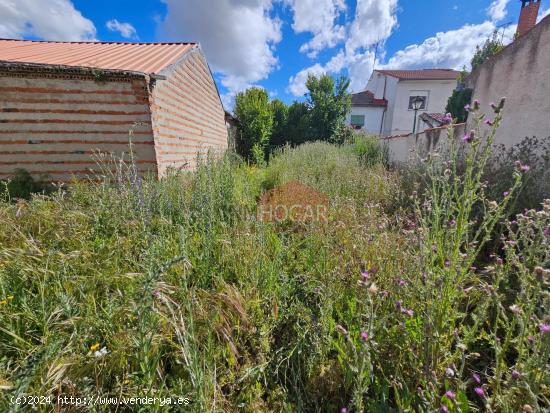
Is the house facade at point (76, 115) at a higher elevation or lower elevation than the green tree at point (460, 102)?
lower

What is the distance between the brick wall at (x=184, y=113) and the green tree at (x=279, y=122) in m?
5.45

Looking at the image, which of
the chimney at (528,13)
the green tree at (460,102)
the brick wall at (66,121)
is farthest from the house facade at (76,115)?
Result: the chimney at (528,13)

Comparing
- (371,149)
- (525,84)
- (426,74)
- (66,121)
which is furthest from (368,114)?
(66,121)

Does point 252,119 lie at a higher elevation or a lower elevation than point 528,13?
lower

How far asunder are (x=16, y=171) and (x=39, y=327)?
509 centimetres

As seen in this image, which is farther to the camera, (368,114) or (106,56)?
(368,114)

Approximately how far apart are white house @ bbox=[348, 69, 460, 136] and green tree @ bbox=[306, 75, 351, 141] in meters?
5.59

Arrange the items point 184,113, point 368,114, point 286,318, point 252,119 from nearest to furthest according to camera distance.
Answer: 1. point 286,318
2. point 184,113
3. point 252,119
4. point 368,114

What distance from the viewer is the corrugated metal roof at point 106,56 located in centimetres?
467

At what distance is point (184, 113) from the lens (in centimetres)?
661

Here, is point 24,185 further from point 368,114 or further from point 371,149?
point 368,114

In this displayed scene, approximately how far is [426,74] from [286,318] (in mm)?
25458

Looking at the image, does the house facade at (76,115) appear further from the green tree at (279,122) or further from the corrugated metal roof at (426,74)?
the corrugated metal roof at (426,74)

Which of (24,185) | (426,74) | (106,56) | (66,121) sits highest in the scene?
(426,74)
